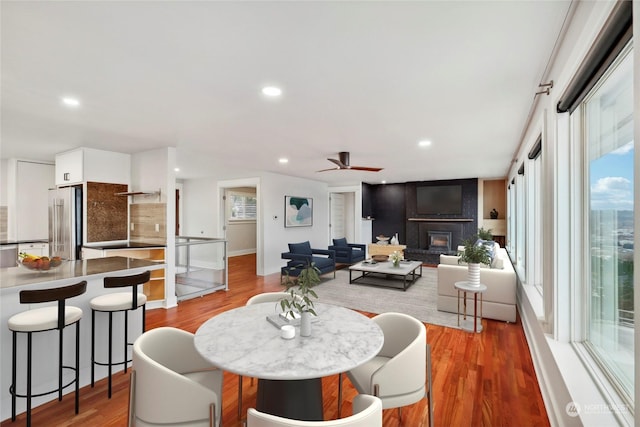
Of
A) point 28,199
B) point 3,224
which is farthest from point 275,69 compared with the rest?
point 3,224

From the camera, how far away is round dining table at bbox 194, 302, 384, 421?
1.30 metres

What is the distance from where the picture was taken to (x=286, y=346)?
59.4 inches

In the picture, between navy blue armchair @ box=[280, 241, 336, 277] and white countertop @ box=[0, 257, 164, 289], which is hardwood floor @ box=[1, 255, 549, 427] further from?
navy blue armchair @ box=[280, 241, 336, 277]

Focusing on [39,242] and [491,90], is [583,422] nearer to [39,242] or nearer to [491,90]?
[491,90]

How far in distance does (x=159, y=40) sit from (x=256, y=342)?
1.77 m

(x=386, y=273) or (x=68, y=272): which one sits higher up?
(x=68, y=272)

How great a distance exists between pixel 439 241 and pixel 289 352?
26.1ft

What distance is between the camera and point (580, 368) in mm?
1689

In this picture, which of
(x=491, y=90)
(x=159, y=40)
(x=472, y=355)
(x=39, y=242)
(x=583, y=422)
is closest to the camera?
(x=583, y=422)

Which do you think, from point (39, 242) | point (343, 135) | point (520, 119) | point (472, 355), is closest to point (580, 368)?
point (472, 355)

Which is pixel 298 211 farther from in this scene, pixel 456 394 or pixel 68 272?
pixel 456 394

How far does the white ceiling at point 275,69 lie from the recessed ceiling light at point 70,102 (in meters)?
0.06

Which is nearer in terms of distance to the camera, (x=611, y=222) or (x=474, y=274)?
(x=611, y=222)

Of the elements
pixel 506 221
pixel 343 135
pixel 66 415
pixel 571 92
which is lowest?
pixel 66 415
